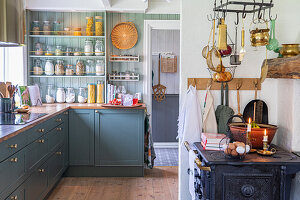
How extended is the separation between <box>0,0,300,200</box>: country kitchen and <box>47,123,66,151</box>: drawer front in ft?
0.07

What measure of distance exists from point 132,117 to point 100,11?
166 centimetres

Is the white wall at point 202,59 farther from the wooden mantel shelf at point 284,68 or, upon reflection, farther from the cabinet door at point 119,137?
the cabinet door at point 119,137

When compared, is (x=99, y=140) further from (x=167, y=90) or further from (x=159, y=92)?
(x=167, y=90)

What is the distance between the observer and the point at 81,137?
14.9 ft

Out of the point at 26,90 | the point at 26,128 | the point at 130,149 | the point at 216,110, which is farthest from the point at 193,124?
the point at 26,90

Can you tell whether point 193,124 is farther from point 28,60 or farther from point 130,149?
point 28,60

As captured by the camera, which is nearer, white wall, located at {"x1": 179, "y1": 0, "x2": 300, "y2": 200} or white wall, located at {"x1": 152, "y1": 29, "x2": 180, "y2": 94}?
white wall, located at {"x1": 179, "y1": 0, "x2": 300, "y2": 200}

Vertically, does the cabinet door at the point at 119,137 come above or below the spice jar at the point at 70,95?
below

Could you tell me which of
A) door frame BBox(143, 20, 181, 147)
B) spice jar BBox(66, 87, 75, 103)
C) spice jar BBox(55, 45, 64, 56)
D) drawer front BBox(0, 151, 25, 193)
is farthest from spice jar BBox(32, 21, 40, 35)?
drawer front BBox(0, 151, 25, 193)

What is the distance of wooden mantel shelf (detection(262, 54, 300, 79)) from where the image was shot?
2.52 m

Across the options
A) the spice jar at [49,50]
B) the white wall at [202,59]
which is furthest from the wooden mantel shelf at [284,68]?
the spice jar at [49,50]

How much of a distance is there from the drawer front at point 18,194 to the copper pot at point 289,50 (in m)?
2.30

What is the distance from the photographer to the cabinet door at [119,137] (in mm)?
4516

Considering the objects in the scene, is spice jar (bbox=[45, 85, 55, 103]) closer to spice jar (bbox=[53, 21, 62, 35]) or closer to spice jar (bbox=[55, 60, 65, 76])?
spice jar (bbox=[55, 60, 65, 76])
